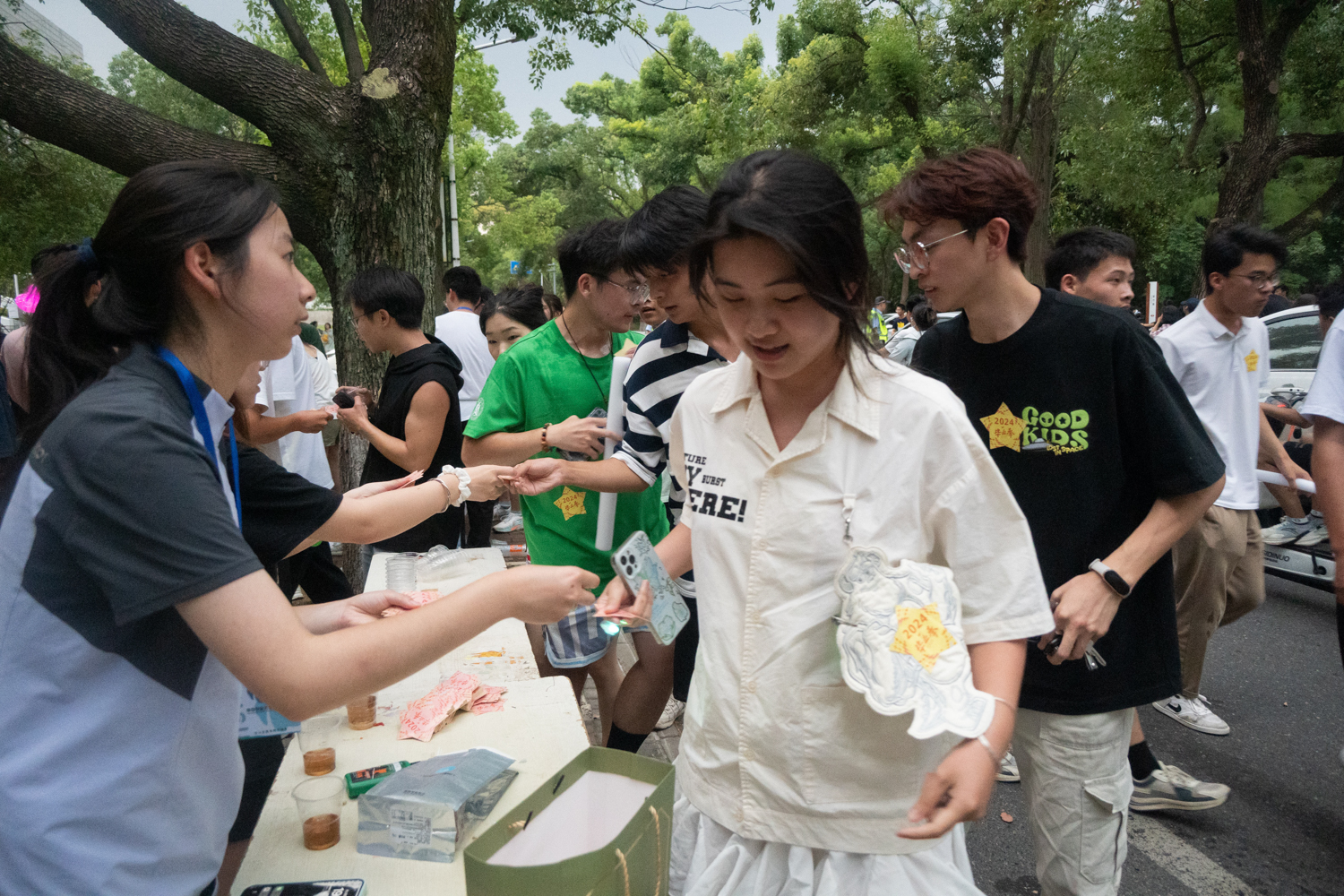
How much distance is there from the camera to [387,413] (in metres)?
3.82

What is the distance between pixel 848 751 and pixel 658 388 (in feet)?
4.99

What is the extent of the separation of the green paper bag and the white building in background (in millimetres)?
7830

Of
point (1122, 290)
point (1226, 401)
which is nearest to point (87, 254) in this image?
point (1122, 290)

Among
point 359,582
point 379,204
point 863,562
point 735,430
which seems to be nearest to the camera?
point 863,562

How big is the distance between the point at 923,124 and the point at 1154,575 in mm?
19362

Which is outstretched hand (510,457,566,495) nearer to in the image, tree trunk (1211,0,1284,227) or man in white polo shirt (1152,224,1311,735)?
man in white polo shirt (1152,224,1311,735)

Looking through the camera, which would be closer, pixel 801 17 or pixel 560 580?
pixel 560 580

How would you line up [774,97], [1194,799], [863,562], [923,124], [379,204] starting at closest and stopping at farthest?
1. [863,562]
2. [1194,799]
3. [379,204]
4. [923,124]
5. [774,97]

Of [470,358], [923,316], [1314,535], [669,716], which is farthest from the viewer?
[923,316]

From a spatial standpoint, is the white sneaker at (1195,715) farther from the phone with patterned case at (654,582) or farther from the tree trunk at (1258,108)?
the tree trunk at (1258,108)

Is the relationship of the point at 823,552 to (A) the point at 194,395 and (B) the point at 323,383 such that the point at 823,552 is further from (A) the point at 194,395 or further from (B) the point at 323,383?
(B) the point at 323,383

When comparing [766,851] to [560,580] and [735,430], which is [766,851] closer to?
[560,580]

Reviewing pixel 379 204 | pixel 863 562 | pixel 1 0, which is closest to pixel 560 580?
pixel 863 562

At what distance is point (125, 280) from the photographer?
4.31ft
